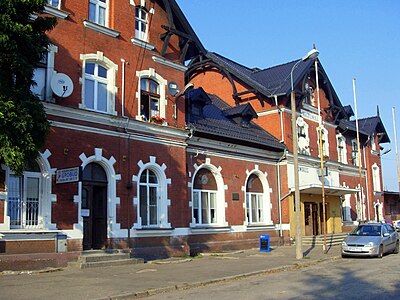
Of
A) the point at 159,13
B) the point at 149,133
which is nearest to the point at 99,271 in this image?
the point at 149,133

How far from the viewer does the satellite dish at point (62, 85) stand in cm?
1695

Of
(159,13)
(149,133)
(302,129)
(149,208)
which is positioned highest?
(159,13)

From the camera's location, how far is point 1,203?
1526 cm

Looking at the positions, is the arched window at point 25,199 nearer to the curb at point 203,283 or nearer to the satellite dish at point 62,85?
the satellite dish at point 62,85

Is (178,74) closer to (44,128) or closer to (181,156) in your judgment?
(181,156)

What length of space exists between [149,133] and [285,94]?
1184 centimetres

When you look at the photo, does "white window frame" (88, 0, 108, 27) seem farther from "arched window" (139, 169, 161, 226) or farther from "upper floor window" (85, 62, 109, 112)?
"arched window" (139, 169, 161, 226)

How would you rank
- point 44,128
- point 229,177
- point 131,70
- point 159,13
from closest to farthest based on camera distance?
point 44,128, point 131,70, point 159,13, point 229,177

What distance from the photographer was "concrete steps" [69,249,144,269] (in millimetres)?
16453

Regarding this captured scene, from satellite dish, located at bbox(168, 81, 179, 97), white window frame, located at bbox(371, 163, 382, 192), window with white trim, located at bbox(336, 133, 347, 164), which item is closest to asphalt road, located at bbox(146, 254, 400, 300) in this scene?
satellite dish, located at bbox(168, 81, 179, 97)

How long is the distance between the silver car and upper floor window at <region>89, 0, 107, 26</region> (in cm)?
1422

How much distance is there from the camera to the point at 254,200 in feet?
89.7

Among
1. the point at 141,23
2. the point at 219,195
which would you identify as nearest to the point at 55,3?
the point at 141,23

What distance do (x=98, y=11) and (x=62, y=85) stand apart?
4171mm
